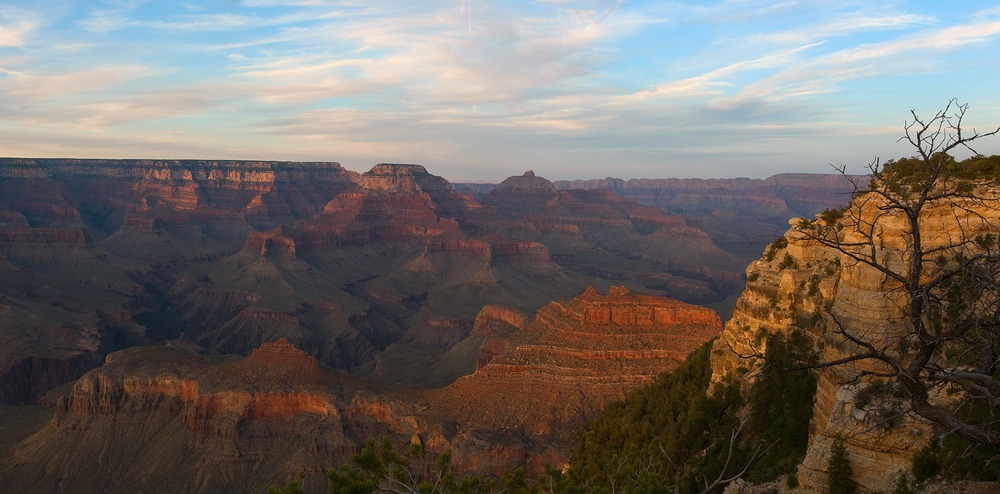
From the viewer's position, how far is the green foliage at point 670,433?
26.7 metres

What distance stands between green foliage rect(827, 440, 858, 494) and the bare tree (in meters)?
2.37

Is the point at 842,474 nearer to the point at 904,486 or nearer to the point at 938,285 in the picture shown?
the point at 904,486

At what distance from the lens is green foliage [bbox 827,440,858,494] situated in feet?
55.7

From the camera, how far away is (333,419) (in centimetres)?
6225

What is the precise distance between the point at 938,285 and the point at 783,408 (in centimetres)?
919

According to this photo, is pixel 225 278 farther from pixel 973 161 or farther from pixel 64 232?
pixel 973 161

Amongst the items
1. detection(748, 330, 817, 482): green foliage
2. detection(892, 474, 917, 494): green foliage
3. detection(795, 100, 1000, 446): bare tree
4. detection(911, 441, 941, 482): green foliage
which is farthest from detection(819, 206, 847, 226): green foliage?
detection(892, 474, 917, 494): green foliage

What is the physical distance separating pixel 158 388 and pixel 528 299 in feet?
313

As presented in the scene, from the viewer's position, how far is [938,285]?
17.5m

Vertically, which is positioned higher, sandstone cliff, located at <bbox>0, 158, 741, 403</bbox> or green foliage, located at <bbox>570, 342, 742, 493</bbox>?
green foliage, located at <bbox>570, 342, 742, 493</bbox>

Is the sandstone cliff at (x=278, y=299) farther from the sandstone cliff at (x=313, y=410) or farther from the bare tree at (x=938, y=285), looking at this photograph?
the bare tree at (x=938, y=285)

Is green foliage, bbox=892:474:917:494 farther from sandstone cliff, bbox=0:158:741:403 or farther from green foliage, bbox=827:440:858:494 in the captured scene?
sandstone cliff, bbox=0:158:741:403

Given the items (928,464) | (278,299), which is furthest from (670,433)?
(278,299)

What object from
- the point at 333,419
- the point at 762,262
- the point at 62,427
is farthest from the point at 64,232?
the point at 762,262
